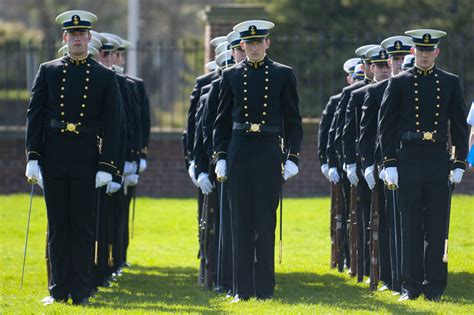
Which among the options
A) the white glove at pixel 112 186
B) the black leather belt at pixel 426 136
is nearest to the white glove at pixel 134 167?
the white glove at pixel 112 186

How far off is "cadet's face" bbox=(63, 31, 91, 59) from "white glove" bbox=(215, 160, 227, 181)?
1.43 metres

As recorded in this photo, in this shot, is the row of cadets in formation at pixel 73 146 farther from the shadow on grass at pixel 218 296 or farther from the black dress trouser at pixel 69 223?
the shadow on grass at pixel 218 296

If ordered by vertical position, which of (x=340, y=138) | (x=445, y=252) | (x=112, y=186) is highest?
(x=340, y=138)

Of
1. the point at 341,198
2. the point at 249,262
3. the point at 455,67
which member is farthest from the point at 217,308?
the point at 455,67

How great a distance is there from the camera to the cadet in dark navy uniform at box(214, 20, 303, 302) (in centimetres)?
1055

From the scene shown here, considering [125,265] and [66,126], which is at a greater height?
[66,126]

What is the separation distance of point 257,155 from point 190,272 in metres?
3.49

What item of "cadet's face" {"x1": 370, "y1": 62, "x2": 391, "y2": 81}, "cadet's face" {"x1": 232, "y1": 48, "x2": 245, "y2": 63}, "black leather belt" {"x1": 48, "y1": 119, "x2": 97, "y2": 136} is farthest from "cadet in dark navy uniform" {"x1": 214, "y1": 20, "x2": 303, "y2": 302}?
"cadet's face" {"x1": 370, "y1": 62, "x2": 391, "y2": 81}

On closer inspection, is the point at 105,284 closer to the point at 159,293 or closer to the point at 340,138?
the point at 159,293

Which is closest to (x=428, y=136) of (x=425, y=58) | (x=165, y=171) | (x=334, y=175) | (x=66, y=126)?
(x=425, y=58)

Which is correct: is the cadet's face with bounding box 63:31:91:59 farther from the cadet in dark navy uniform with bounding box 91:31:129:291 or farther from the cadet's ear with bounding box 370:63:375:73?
the cadet's ear with bounding box 370:63:375:73

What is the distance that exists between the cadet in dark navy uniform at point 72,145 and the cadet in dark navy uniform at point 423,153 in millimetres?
2349

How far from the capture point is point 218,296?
11.2 meters

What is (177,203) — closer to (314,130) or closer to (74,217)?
(314,130)
